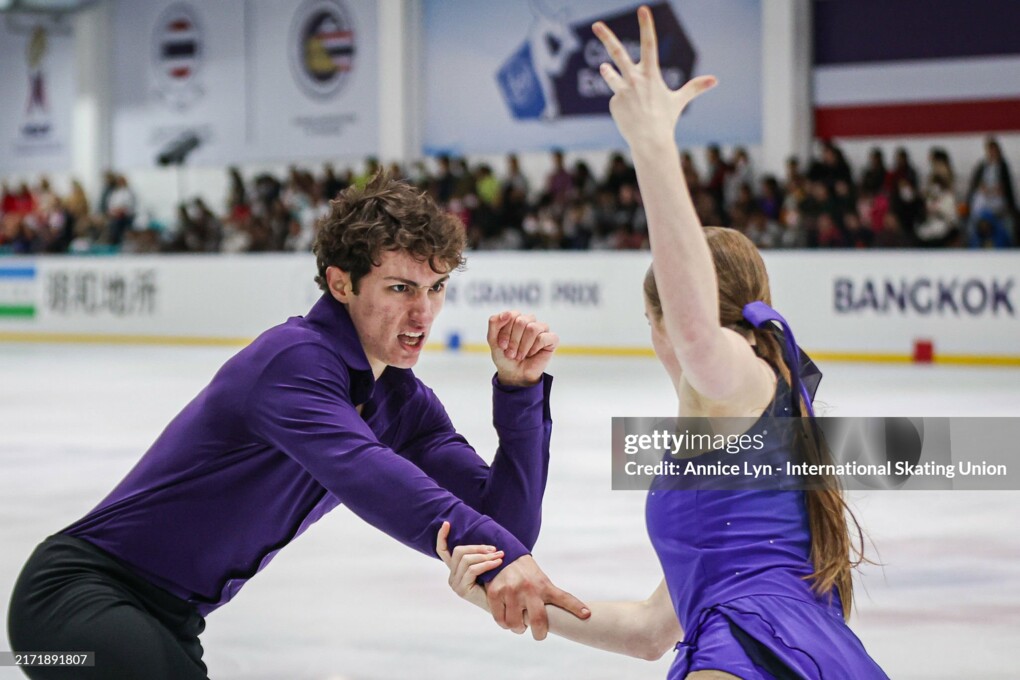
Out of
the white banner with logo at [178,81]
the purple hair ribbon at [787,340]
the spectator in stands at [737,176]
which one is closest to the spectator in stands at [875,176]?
the spectator in stands at [737,176]

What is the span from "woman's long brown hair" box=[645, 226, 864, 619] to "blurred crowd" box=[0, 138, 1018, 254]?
1253cm

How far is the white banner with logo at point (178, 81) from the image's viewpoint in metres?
23.4

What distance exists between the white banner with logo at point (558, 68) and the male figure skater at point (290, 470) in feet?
53.9

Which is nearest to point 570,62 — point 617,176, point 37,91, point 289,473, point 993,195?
point 617,176

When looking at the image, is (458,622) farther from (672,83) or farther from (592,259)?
(672,83)

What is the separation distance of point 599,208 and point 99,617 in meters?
14.8

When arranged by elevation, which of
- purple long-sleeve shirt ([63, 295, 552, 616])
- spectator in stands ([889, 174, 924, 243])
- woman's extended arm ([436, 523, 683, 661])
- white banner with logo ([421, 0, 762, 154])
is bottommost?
woman's extended arm ([436, 523, 683, 661])

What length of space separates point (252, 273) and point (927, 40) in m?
9.51

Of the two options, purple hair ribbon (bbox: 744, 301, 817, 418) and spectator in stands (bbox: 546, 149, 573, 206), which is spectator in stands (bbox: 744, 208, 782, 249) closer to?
spectator in stands (bbox: 546, 149, 573, 206)

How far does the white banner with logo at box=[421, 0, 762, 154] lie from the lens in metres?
19.0

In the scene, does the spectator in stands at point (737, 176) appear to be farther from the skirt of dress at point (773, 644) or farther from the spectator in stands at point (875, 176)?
the skirt of dress at point (773, 644)

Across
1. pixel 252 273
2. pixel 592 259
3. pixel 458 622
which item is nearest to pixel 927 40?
pixel 592 259

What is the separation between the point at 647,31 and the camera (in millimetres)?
1938

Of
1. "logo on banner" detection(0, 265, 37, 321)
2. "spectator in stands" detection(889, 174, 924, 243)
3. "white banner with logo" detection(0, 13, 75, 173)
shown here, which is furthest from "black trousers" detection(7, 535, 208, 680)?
"white banner with logo" detection(0, 13, 75, 173)
